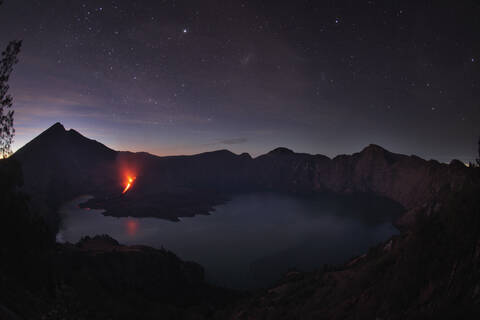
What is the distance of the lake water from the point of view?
76000mm

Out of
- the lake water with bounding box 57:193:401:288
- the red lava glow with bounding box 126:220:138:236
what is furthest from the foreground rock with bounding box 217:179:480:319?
the red lava glow with bounding box 126:220:138:236

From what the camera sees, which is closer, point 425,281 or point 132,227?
point 425,281

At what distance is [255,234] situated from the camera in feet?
364

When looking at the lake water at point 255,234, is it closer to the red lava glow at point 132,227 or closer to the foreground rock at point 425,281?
the red lava glow at point 132,227

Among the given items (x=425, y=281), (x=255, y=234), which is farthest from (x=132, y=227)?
(x=425, y=281)

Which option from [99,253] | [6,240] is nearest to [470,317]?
[6,240]

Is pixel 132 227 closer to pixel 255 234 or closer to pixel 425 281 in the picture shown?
pixel 255 234

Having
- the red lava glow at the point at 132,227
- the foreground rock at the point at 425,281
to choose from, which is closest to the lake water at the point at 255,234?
the red lava glow at the point at 132,227

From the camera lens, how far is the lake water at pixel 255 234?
76.0 meters

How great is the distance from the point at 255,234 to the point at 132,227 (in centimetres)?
6818

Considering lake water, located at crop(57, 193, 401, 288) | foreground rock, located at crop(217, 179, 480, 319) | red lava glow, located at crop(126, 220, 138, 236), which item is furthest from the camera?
red lava glow, located at crop(126, 220, 138, 236)

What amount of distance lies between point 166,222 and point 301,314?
12862 centimetres

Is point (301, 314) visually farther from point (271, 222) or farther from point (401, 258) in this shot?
point (271, 222)

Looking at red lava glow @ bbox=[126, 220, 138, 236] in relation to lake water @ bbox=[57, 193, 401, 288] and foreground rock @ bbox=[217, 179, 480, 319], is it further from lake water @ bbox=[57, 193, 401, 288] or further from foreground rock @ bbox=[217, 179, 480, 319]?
foreground rock @ bbox=[217, 179, 480, 319]
